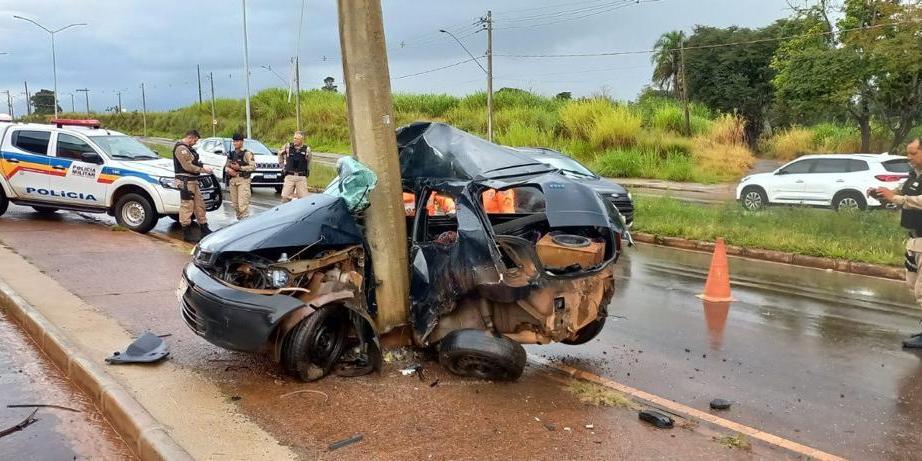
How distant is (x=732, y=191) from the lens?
2592 cm

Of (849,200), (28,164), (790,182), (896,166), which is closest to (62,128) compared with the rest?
(28,164)

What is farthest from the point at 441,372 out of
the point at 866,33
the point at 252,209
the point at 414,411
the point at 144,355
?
the point at 866,33

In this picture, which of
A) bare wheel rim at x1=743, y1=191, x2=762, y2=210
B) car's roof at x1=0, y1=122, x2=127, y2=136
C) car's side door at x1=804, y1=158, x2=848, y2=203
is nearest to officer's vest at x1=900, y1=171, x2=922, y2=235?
car's roof at x1=0, y1=122, x2=127, y2=136

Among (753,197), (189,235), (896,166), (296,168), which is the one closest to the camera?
(189,235)

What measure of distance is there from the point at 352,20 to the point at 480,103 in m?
44.5

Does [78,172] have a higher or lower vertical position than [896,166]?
higher

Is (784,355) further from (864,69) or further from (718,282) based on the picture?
(864,69)

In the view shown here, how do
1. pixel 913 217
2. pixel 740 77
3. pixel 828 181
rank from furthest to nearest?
pixel 740 77, pixel 828 181, pixel 913 217

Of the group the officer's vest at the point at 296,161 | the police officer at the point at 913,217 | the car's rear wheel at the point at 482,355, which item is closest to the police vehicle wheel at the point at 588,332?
the car's rear wheel at the point at 482,355

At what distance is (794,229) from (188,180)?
10.3 meters

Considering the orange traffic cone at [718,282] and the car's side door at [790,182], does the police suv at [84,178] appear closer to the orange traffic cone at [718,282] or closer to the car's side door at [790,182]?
the orange traffic cone at [718,282]

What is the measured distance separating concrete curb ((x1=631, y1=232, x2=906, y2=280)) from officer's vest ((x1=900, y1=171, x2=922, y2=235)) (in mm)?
3792

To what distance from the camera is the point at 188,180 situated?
428 inches

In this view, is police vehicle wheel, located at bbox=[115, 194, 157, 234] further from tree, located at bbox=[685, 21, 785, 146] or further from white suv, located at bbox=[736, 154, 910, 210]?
tree, located at bbox=[685, 21, 785, 146]
